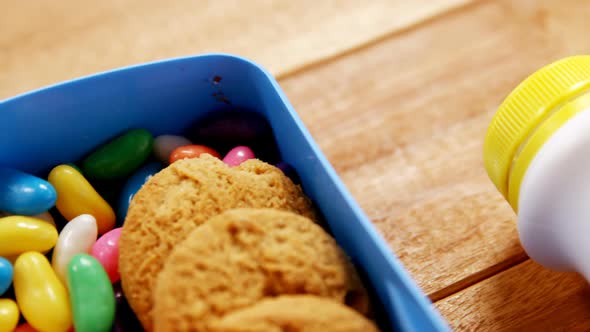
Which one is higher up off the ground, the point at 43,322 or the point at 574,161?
the point at 574,161

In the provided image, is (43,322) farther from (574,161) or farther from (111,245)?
(574,161)

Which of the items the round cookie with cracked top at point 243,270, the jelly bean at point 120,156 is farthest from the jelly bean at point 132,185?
the round cookie with cracked top at point 243,270

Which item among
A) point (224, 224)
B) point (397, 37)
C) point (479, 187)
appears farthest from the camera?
point (397, 37)

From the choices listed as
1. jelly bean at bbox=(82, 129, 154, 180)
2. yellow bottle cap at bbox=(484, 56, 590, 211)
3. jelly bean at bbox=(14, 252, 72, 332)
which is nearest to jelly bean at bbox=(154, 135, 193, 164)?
jelly bean at bbox=(82, 129, 154, 180)

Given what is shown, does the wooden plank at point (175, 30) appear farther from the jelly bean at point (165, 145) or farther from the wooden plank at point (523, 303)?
the wooden plank at point (523, 303)

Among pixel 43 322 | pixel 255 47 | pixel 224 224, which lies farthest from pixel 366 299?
pixel 255 47

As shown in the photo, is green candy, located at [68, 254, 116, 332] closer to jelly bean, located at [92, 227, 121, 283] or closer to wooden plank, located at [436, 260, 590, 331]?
jelly bean, located at [92, 227, 121, 283]

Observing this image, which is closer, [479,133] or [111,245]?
[111,245]
